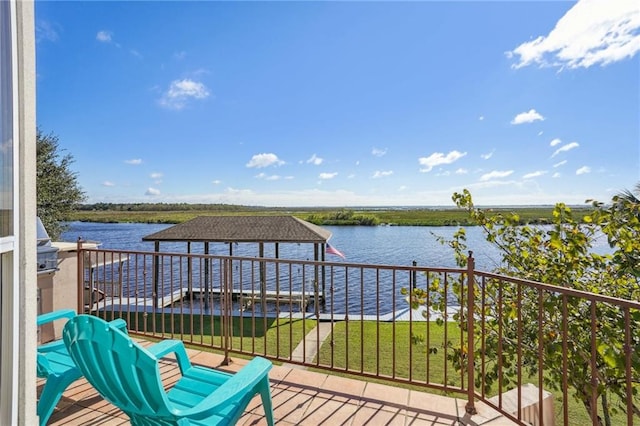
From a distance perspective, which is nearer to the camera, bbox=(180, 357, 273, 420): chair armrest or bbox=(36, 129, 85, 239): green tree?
bbox=(180, 357, 273, 420): chair armrest

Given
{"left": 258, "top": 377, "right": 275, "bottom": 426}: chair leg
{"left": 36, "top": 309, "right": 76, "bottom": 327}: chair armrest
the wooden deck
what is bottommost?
the wooden deck

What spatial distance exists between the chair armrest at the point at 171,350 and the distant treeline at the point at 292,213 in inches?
121

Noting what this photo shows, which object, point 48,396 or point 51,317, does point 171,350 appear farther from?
point 51,317

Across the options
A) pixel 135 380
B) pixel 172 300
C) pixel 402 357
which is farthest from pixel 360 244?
pixel 135 380

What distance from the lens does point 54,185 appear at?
13945 millimetres

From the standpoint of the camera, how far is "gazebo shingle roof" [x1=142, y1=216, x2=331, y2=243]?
1142cm

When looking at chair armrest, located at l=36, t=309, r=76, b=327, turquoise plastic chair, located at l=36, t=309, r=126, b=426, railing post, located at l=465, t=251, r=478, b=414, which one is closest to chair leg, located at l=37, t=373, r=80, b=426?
turquoise plastic chair, located at l=36, t=309, r=126, b=426

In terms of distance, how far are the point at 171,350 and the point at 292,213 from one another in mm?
32517

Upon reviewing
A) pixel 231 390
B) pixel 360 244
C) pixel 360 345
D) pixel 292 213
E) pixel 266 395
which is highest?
pixel 292 213

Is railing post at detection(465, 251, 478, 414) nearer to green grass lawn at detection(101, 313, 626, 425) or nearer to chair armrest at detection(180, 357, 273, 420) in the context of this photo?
green grass lawn at detection(101, 313, 626, 425)

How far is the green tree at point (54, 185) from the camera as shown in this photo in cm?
1331

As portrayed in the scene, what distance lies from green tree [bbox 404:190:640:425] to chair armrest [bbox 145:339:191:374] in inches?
77.2

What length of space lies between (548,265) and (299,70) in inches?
573

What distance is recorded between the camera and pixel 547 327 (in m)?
2.87
